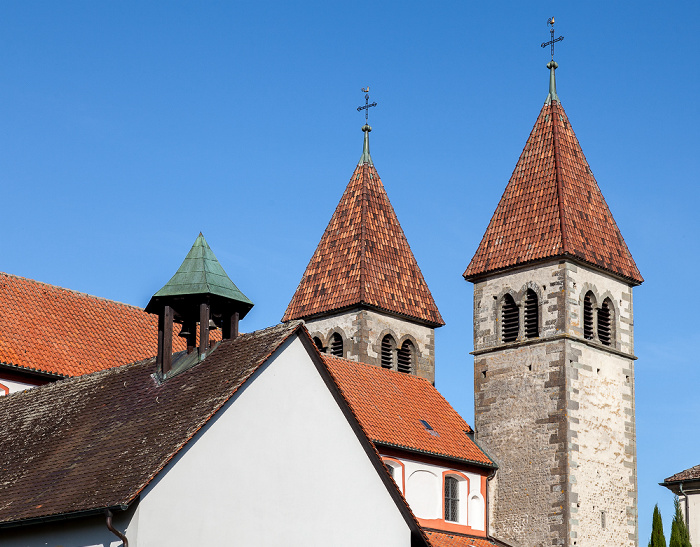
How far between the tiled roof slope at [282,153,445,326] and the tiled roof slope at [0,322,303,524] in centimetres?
1835

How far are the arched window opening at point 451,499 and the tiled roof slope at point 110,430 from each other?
14.8 m

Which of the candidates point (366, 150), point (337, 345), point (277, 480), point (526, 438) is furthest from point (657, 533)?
point (277, 480)

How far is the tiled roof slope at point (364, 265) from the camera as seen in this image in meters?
43.9

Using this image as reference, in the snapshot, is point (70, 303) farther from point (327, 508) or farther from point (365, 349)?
point (327, 508)

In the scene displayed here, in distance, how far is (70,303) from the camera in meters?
37.2

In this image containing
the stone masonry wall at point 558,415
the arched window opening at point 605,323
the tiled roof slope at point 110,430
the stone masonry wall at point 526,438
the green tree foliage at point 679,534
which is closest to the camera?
the tiled roof slope at point 110,430

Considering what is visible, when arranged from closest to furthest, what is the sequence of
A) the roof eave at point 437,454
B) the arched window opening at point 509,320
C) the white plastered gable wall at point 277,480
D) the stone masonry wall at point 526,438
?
1. the white plastered gable wall at point 277,480
2. the roof eave at point 437,454
3. the stone masonry wall at point 526,438
4. the arched window opening at point 509,320

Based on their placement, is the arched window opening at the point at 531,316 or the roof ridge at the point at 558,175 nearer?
the roof ridge at the point at 558,175

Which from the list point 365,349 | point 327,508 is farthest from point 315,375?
point 365,349

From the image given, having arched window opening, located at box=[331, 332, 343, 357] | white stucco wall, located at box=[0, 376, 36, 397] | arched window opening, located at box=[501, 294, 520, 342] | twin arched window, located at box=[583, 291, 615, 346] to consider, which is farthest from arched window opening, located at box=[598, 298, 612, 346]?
white stucco wall, located at box=[0, 376, 36, 397]

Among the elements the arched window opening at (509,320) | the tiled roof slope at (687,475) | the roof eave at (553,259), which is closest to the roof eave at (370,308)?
the roof eave at (553,259)

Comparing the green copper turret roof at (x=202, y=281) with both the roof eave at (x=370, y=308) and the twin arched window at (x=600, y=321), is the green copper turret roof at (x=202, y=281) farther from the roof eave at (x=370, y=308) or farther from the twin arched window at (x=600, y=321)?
the roof eave at (x=370, y=308)

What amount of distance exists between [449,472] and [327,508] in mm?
15131

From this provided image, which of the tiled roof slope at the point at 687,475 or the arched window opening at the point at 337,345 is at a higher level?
the arched window opening at the point at 337,345
